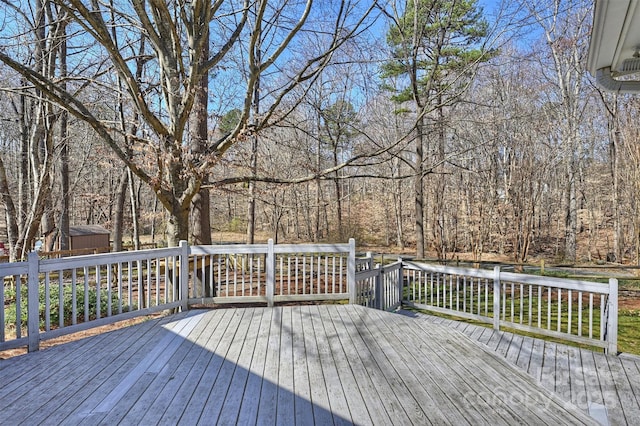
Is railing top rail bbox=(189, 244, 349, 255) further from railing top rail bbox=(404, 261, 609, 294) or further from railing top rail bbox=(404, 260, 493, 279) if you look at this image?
railing top rail bbox=(404, 261, 609, 294)

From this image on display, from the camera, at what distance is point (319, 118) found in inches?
615

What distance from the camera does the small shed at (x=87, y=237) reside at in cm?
1340

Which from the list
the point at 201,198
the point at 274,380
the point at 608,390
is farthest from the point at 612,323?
the point at 201,198

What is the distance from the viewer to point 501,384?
2.77 meters

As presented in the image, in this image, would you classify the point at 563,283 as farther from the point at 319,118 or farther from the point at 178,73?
the point at 319,118

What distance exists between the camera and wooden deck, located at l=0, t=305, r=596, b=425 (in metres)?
2.28

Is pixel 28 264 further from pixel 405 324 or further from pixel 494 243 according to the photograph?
pixel 494 243

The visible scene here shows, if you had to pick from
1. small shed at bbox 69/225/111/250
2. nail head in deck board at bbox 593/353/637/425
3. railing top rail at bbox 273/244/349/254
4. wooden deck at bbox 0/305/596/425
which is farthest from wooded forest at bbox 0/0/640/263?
nail head in deck board at bbox 593/353/637/425

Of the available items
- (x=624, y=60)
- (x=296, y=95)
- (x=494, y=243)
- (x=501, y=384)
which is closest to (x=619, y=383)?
(x=501, y=384)

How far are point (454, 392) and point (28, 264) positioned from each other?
371 centimetres

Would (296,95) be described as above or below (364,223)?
above

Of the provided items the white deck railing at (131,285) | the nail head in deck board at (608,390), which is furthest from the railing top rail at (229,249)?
the nail head in deck board at (608,390)

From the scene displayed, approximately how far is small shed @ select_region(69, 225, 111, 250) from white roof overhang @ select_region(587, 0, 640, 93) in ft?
47.4

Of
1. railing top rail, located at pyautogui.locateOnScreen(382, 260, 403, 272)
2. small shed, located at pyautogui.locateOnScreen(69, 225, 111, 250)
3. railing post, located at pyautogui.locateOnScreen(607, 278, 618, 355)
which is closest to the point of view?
railing post, located at pyautogui.locateOnScreen(607, 278, 618, 355)
